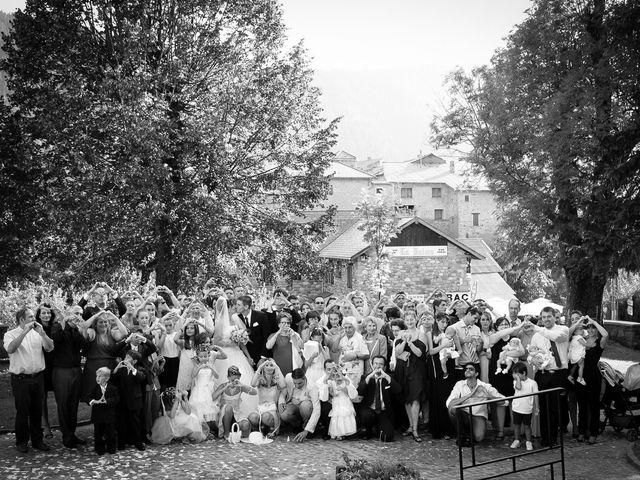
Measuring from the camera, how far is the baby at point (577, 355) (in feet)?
36.6

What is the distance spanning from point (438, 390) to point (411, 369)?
52 centimetres

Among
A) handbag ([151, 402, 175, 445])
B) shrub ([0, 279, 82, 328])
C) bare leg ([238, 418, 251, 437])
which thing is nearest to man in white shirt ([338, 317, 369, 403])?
bare leg ([238, 418, 251, 437])

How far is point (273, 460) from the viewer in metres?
10.1

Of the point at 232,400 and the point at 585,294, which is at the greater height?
the point at 585,294

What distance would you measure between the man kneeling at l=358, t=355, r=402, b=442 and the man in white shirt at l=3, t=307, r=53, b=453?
4.67 m

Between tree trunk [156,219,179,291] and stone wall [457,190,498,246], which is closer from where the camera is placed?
tree trunk [156,219,179,291]

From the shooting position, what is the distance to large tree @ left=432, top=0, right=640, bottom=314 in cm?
1845

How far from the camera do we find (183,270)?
2148 cm

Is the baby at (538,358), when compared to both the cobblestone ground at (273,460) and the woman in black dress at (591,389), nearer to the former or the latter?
the woman in black dress at (591,389)

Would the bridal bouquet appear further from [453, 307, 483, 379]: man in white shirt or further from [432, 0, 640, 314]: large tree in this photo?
[432, 0, 640, 314]: large tree

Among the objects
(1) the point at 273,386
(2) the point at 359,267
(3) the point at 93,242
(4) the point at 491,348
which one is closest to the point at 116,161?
(3) the point at 93,242

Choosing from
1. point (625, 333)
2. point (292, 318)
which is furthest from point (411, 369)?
point (625, 333)

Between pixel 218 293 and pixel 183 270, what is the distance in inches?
320

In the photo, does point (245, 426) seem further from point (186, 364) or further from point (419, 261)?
point (419, 261)
